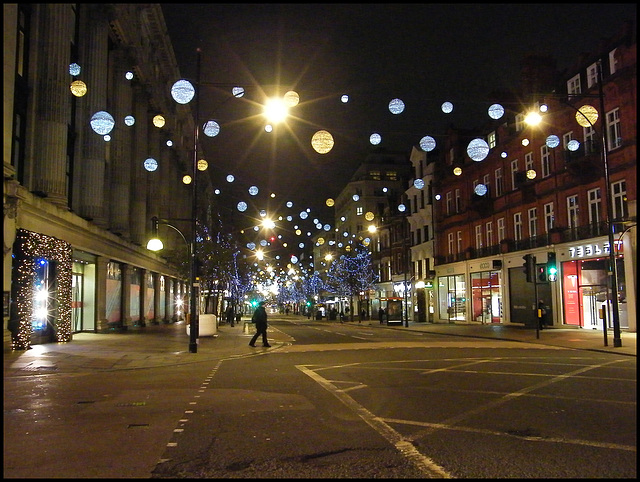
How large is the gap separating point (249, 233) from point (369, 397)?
66723mm

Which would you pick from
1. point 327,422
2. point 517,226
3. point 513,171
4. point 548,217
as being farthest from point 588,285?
point 327,422

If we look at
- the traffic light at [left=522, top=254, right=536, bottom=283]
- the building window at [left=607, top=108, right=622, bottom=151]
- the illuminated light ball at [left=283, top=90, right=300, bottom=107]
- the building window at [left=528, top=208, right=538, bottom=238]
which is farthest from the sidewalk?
the building window at [left=528, top=208, right=538, bottom=238]

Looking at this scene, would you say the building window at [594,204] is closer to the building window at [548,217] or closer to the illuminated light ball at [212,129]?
the building window at [548,217]

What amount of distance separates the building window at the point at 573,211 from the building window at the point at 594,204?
111 cm

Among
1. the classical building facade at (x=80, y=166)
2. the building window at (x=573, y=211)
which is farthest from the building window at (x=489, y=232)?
the classical building facade at (x=80, y=166)

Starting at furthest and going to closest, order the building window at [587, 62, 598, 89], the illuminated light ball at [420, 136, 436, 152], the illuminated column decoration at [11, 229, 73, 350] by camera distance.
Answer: the building window at [587, 62, 598, 89], the illuminated light ball at [420, 136, 436, 152], the illuminated column decoration at [11, 229, 73, 350]

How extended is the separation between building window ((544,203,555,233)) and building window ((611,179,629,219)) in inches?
230

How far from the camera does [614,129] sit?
3222 centimetres

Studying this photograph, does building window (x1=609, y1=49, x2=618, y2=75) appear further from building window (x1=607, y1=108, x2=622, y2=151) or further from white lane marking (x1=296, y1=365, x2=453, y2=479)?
white lane marking (x1=296, y1=365, x2=453, y2=479)

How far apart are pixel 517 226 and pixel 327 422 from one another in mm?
36434

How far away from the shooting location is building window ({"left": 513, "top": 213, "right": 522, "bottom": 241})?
42.0 metres

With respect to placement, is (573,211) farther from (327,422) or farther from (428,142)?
(327,422)

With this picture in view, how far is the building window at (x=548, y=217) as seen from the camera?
38188mm

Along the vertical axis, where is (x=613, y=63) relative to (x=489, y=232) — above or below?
above
